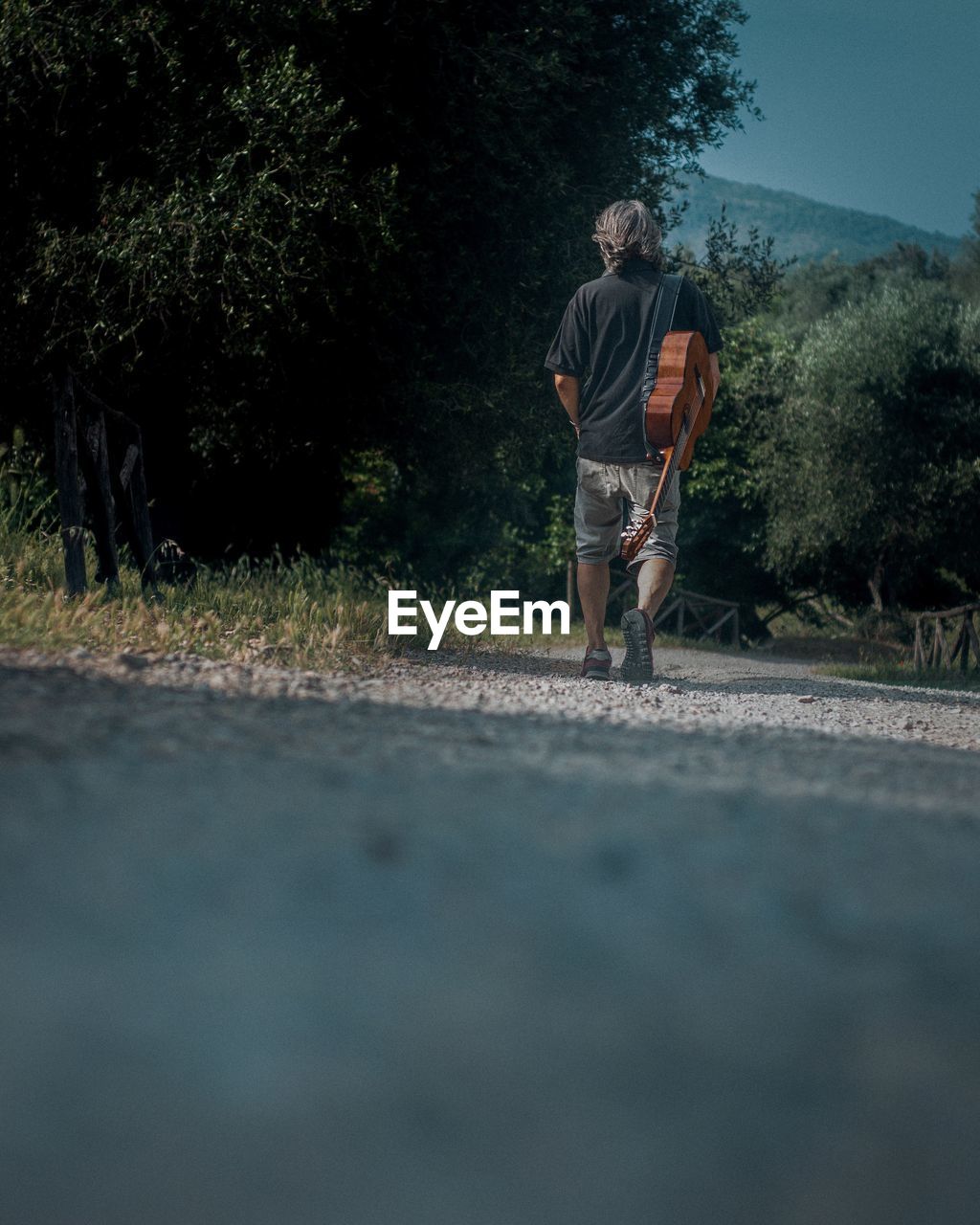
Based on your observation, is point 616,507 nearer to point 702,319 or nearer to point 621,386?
point 621,386

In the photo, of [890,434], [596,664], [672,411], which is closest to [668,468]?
[672,411]

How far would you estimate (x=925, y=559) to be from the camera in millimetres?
23141

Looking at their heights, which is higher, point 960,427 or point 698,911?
point 960,427

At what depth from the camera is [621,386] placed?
6.61 metres

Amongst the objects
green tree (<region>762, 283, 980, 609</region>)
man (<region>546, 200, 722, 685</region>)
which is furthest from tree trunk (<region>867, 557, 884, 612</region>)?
man (<region>546, 200, 722, 685</region>)

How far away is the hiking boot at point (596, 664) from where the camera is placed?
6.53 metres

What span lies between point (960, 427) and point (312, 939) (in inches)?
842

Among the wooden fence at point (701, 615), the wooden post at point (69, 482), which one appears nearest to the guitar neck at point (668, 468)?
the wooden post at point (69, 482)

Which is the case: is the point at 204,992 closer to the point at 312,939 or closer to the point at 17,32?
the point at 312,939

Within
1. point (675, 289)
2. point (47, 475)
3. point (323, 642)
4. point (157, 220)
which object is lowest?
point (323, 642)

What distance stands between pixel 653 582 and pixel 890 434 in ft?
53.5

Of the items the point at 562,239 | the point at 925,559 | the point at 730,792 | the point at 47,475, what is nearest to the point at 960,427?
the point at 925,559

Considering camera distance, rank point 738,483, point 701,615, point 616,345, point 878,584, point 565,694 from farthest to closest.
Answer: point 701,615, point 878,584, point 738,483, point 616,345, point 565,694

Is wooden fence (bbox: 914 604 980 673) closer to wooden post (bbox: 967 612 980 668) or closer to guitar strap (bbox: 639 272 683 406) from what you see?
wooden post (bbox: 967 612 980 668)
